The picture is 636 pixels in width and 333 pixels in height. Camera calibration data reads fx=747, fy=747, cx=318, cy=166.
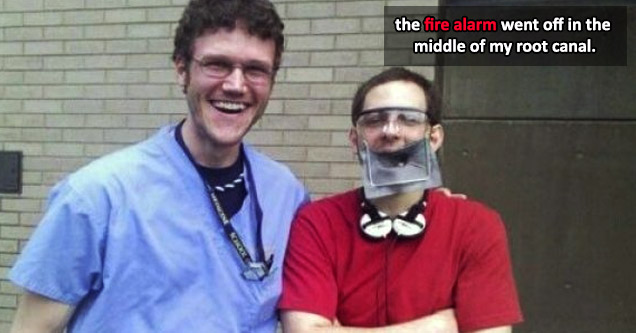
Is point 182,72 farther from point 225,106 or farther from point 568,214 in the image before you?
point 568,214

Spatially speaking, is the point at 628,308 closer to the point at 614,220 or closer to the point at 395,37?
the point at 614,220

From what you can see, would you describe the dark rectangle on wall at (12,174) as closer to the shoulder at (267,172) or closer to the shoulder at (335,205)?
the shoulder at (267,172)

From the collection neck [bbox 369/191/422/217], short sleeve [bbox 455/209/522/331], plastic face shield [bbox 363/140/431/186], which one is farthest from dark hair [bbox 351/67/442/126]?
short sleeve [bbox 455/209/522/331]

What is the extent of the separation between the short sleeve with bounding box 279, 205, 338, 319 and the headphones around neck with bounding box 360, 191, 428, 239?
0.12 metres

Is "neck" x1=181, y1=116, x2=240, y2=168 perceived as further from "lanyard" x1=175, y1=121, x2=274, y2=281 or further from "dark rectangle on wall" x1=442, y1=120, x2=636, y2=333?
"dark rectangle on wall" x1=442, y1=120, x2=636, y2=333

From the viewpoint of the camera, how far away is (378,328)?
6.59 feet

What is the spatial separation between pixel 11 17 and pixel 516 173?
3150 millimetres

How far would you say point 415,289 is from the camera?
2043 mm

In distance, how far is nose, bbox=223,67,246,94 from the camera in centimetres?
194

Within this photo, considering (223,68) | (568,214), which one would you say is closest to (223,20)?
(223,68)

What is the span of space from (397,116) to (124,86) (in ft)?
8.85

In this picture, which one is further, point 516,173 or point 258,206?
point 516,173

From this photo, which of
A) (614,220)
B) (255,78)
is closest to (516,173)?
(614,220)

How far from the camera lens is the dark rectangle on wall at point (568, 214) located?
3904 mm
